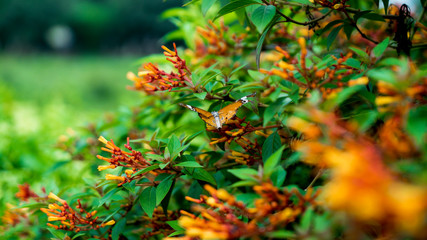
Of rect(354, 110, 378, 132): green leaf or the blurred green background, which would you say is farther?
the blurred green background

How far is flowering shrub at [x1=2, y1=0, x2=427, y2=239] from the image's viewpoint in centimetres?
47

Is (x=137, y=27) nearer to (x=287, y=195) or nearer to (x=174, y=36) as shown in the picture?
(x=174, y=36)

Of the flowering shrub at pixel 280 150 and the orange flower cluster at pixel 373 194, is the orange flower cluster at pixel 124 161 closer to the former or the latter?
the flowering shrub at pixel 280 150

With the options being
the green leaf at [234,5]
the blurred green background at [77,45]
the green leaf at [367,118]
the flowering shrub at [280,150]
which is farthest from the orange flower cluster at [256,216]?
the blurred green background at [77,45]

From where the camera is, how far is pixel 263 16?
36.3 inches

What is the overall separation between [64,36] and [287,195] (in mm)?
25413

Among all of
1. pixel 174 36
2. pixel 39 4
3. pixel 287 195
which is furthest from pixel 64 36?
pixel 287 195

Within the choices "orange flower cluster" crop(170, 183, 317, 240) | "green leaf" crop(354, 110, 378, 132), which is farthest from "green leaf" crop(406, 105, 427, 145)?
"orange flower cluster" crop(170, 183, 317, 240)

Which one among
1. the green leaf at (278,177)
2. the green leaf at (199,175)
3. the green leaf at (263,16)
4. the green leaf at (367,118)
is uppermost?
the green leaf at (263,16)

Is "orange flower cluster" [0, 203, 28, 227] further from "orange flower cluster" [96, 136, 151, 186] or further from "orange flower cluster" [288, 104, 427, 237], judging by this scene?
"orange flower cluster" [288, 104, 427, 237]

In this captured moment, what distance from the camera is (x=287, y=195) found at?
679mm

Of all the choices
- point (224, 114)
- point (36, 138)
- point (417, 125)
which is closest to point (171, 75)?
point (224, 114)

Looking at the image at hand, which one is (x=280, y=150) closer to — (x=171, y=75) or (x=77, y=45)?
(x=171, y=75)

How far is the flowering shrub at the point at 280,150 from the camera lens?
1.55ft
